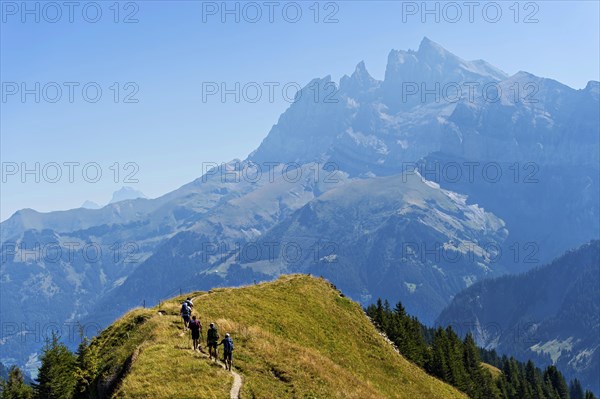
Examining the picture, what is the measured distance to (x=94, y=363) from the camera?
165 feet

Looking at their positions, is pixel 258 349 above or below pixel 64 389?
above

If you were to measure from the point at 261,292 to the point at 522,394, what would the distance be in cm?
12543

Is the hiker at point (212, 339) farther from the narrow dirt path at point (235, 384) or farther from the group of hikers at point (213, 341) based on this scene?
the narrow dirt path at point (235, 384)

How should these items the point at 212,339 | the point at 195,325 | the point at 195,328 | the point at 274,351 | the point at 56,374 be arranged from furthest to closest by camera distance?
the point at 56,374 < the point at 274,351 < the point at 195,328 < the point at 195,325 < the point at 212,339

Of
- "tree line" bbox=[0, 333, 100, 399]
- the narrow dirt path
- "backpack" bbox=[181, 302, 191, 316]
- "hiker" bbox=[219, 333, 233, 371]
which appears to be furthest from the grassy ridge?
"backpack" bbox=[181, 302, 191, 316]

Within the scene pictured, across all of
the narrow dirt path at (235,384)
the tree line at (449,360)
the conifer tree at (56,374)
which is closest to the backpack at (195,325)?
the narrow dirt path at (235,384)

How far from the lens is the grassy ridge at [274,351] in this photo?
36938mm

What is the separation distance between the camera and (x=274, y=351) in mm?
46000

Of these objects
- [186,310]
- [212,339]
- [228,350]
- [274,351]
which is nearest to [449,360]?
[274,351]

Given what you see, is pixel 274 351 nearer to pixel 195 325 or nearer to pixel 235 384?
pixel 195 325

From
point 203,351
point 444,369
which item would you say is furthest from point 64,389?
point 444,369

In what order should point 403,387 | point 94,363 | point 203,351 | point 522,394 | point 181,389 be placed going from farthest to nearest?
point 522,394, point 403,387, point 94,363, point 203,351, point 181,389

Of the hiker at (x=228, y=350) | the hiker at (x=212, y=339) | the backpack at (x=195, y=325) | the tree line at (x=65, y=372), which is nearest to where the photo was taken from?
the hiker at (x=228, y=350)

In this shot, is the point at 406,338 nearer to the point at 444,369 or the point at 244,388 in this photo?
the point at 444,369
